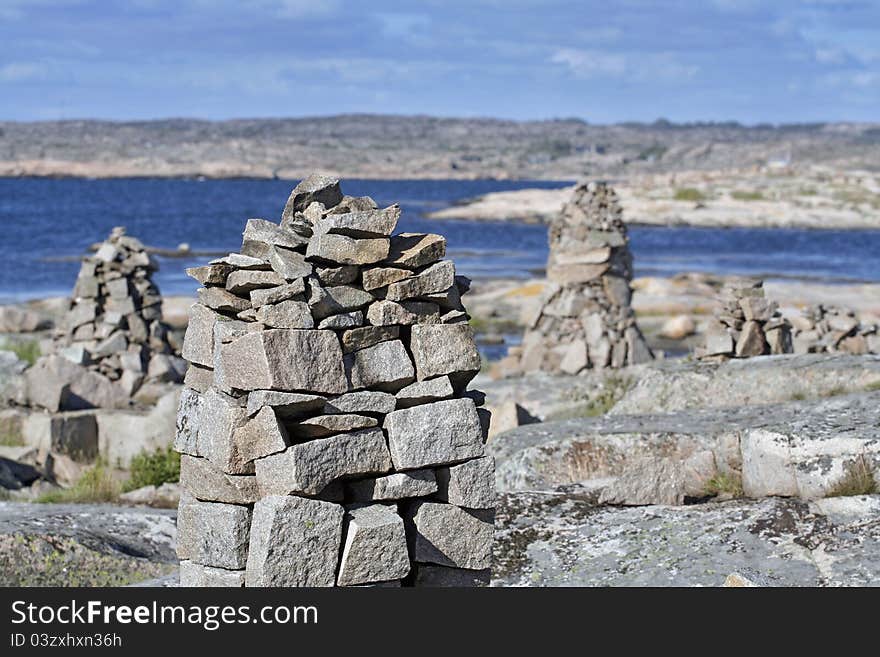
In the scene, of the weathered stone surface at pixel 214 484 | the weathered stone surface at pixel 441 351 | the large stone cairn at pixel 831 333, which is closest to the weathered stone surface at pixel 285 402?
the weathered stone surface at pixel 214 484

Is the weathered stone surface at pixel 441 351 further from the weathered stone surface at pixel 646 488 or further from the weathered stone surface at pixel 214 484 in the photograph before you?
the weathered stone surface at pixel 646 488

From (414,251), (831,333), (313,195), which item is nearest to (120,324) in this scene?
(831,333)

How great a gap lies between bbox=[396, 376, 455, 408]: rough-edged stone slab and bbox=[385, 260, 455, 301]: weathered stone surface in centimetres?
51

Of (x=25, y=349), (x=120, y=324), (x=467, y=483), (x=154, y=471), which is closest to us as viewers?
(x=467, y=483)

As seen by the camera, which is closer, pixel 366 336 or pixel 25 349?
pixel 366 336

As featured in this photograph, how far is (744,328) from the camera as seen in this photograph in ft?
57.3

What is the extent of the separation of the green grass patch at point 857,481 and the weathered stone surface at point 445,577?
3.06 m

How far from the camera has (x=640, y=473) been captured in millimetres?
10234

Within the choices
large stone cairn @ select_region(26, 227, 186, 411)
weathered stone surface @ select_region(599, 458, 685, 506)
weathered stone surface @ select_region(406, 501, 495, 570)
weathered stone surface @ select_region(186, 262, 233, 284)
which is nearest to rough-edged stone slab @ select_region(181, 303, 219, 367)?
weathered stone surface @ select_region(186, 262, 233, 284)

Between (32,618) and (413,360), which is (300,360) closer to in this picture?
(413,360)

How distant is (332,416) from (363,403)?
8.8 inches

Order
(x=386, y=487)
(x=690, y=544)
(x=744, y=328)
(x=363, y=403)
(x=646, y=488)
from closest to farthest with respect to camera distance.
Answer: (x=363, y=403)
(x=386, y=487)
(x=690, y=544)
(x=646, y=488)
(x=744, y=328)

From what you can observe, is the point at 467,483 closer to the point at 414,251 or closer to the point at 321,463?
the point at 321,463

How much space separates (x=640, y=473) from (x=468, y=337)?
3.12 m
